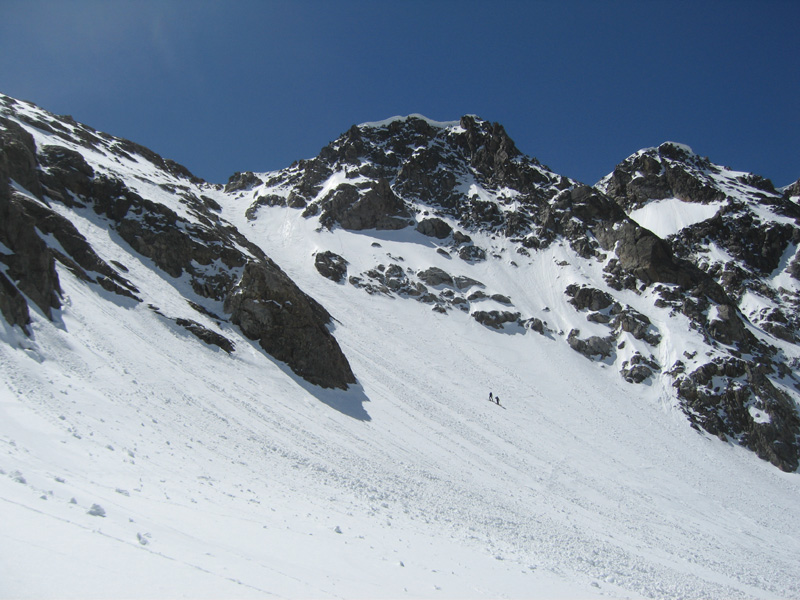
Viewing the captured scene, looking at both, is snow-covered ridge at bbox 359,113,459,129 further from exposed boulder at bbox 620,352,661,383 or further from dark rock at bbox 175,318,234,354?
dark rock at bbox 175,318,234,354

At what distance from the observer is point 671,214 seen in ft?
294

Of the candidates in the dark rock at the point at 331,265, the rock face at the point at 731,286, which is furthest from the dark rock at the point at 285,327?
the rock face at the point at 731,286

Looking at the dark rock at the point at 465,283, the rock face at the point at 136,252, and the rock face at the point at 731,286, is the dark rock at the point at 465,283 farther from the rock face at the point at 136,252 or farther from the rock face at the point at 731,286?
the rock face at the point at 136,252

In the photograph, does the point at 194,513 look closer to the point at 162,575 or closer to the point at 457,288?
the point at 162,575

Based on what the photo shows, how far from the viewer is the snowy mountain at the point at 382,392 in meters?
8.59

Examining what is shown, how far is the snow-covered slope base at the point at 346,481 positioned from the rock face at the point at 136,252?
1598mm

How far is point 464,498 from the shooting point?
736 inches

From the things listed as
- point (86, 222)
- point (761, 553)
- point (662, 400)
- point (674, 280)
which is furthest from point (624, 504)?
point (674, 280)

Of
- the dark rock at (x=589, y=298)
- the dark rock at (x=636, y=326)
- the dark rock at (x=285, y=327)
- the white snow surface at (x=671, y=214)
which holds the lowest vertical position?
the dark rock at (x=285, y=327)

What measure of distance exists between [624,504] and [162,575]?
89.4 feet

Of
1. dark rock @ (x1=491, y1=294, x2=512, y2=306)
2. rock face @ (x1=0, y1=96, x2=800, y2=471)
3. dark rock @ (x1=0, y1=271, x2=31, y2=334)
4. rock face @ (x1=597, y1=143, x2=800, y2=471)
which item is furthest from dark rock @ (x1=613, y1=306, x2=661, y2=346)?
dark rock @ (x1=0, y1=271, x2=31, y2=334)

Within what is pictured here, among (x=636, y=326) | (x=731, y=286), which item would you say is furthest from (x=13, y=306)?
(x=731, y=286)

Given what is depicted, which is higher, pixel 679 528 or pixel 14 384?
pixel 679 528

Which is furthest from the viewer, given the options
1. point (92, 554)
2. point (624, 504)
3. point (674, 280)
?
point (674, 280)
